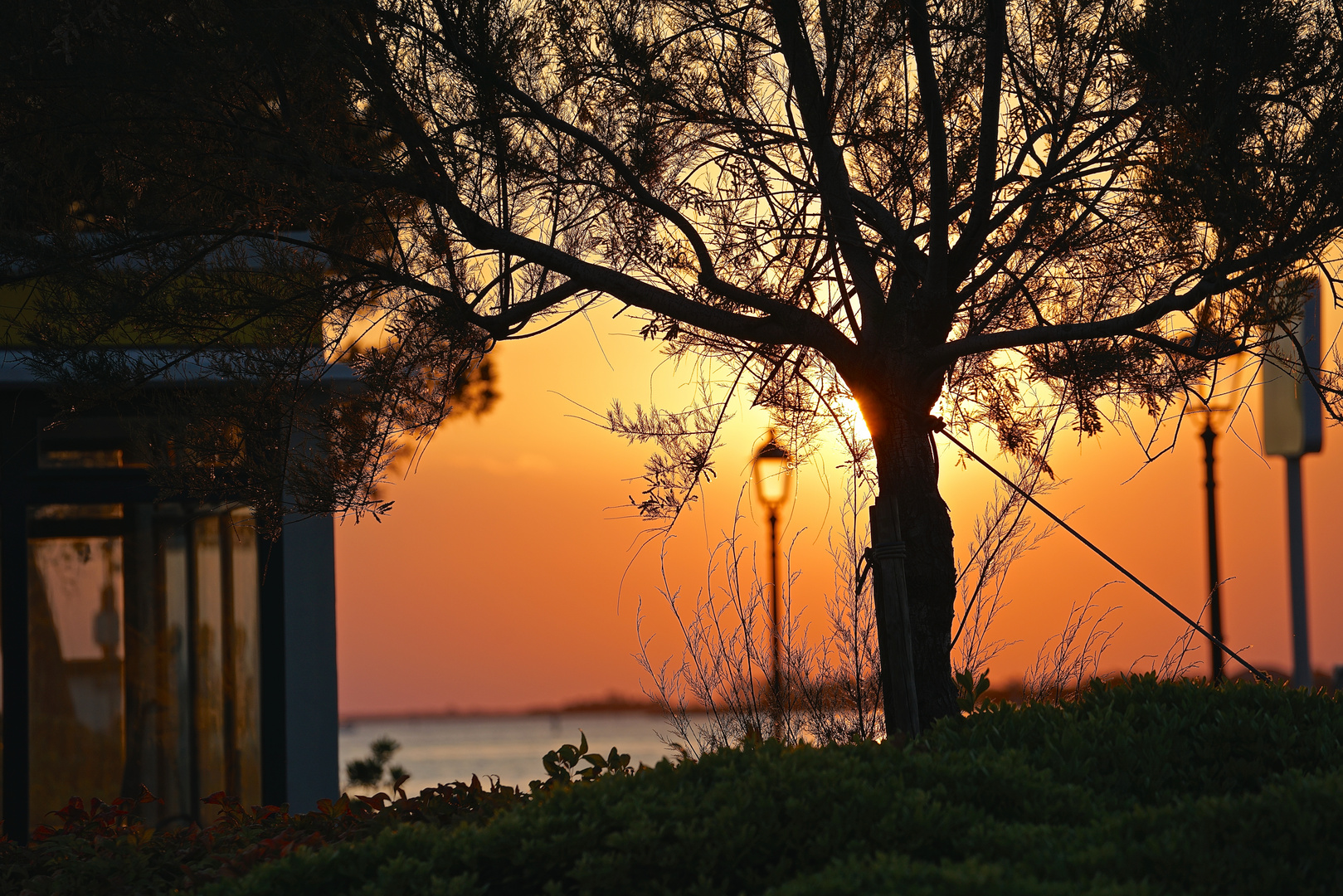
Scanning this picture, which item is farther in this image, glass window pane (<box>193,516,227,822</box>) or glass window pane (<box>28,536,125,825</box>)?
glass window pane (<box>193,516,227,822</box>)

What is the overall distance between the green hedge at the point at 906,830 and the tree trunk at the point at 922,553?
1.24 meters

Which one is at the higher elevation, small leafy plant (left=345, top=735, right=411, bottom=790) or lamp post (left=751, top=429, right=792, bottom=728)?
lamp post (left=751, top=429, right=792, bottom=728)

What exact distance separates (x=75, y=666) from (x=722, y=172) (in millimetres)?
5962

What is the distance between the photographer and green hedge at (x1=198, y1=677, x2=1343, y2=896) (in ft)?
9.09

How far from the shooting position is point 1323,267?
446 centimetres

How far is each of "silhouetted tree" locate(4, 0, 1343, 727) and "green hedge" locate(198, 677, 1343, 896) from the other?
4.40ft

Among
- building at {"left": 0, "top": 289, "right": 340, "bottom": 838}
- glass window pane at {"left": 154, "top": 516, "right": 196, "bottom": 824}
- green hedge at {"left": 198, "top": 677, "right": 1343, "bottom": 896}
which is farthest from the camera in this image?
glass window pane at {"left": 154, "top": 516, "right": 196, "bottom": 824}

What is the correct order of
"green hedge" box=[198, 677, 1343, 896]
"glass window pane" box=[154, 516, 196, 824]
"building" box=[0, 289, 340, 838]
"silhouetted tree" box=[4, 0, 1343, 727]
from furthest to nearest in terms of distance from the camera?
"glass window pane" box=[154, 516, 196, 824], "building" box=[0, 289, 340, 838], "silhouetted tree" box=[4, 0, 1343, 727], "green hedge" box=[198, 677, 1343, 896]

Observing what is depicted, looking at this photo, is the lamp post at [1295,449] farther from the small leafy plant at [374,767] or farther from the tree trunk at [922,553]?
the small leafy plant at [374,767]

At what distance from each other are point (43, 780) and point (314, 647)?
204cm

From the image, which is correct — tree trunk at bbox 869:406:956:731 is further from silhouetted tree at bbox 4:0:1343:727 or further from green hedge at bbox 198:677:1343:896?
green hedge at bbox 198:677:1343:896

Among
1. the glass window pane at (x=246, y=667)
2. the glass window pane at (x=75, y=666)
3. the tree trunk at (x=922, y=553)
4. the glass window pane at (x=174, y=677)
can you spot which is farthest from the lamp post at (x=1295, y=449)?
the glass window pane at (x=75, y=666)

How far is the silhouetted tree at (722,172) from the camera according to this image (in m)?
4.18

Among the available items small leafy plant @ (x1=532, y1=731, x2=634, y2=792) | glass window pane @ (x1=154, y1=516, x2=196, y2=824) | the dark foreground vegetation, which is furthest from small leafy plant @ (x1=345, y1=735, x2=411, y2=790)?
the dark foreground vegetation
